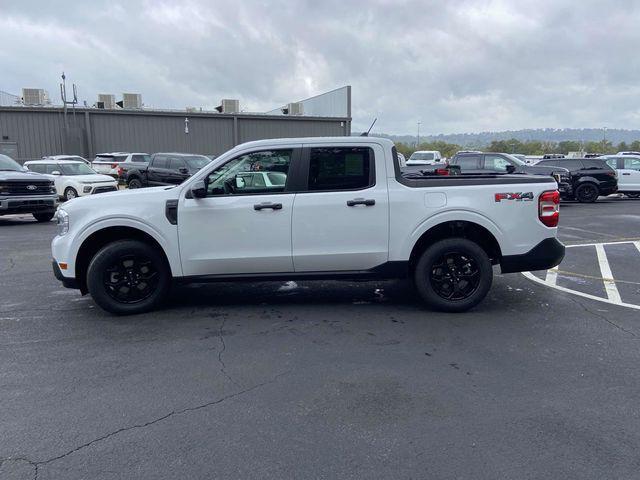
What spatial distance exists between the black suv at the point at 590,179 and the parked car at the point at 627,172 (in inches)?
63.7

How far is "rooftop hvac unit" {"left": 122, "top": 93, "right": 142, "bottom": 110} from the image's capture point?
31.7 meters

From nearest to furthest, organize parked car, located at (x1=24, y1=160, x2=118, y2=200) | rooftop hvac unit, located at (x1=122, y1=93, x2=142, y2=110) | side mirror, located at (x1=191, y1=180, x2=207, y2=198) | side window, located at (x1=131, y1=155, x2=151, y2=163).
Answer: side mirror, located at (x1=191, y1=180, x2=207, y2=198) → parked car, located at (x1=24, y1=160, x2=118, y2=200) → side window, located at (x1=131, y1=155, x2=151, y2=163) → rooftop hvac unit, located at (x1=122, y1=93, x2=142, y2=110)

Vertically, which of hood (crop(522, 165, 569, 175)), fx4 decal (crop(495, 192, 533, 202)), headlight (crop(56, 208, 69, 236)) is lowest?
headlight (crop(56, 208, 69, 236))

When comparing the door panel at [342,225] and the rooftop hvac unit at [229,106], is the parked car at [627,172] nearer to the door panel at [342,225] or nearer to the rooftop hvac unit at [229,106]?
the door panel at [342,225]

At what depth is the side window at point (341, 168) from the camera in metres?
5.49

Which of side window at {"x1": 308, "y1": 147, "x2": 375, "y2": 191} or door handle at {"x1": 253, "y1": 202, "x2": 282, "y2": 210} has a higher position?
side window at {"x1": 308, "y1": 147, "x2": 375, "y2": 191}

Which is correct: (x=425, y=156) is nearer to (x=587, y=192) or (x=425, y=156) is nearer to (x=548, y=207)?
(x=587, y=192)

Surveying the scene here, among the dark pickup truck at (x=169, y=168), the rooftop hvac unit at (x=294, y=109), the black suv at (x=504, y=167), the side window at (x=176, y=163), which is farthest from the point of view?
the rooftop hvac unit at (x=294, y=109)

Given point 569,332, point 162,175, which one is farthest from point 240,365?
point 162,175

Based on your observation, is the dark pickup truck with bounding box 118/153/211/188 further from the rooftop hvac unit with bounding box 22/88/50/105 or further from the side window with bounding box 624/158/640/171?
the side window with bounding box 624/158/640/171

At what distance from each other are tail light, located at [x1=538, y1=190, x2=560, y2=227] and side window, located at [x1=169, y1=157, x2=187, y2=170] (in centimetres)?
1630

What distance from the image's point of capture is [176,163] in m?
19.8

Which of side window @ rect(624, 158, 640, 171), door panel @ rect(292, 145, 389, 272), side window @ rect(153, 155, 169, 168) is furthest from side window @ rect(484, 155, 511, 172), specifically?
door panel @ rect(292, 145, 389, 272)

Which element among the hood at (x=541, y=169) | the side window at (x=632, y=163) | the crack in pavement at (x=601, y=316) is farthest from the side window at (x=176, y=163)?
the side window at (x=632, y=163)
